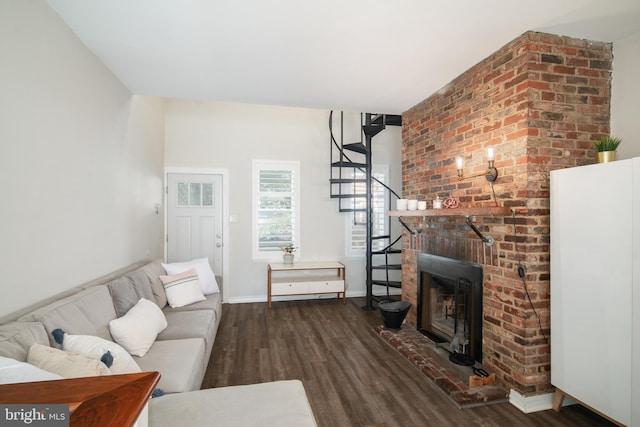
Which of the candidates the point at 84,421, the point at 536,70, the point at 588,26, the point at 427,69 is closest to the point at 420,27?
the point at 427,69

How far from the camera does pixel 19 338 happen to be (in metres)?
1.34

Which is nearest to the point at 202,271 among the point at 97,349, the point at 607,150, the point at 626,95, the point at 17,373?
the point at 97,349

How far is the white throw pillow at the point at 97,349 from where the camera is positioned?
1.50 m

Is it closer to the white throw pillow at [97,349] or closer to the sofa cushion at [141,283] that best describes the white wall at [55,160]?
the sofa cushion at [141,283]

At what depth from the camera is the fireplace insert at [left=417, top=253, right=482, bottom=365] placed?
2.63 metres

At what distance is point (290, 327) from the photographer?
12.5 feet

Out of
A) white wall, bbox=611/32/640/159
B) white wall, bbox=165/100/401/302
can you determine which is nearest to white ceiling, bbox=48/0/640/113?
white wall, bbox=611/32/640/159

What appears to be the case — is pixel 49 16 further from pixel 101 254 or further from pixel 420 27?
pixel 420 27

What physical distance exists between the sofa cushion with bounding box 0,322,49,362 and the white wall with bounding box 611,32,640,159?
377 centimetres

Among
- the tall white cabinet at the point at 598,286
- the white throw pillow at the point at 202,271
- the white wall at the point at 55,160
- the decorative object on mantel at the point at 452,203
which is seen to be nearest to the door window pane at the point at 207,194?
the white throw pillow at the point at 202,271

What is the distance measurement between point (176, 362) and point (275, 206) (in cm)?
318

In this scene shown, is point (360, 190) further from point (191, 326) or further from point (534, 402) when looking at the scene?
point (534, 402)

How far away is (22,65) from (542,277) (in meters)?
3.52

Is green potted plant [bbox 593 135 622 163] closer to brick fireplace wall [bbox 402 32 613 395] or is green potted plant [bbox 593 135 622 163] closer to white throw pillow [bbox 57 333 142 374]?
brick fireplace wall [bbox 402 32 613 395]
